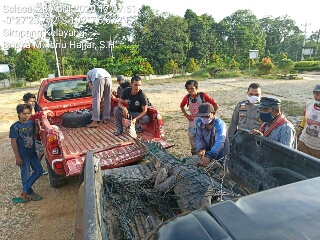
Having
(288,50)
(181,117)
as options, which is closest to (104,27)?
(181,117)

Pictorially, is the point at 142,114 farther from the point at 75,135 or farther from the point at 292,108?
the point at 292,108

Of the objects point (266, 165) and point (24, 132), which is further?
point (24, 132)

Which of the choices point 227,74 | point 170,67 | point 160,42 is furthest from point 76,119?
point 160,42

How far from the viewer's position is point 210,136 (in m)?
3.57

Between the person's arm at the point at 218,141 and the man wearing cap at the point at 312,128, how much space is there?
3.93ft

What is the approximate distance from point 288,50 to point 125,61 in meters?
45.1

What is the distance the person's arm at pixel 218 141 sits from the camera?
3.34 m

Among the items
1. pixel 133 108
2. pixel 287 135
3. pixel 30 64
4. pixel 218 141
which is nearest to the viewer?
pixel 287 135

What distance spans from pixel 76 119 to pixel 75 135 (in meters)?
0.56

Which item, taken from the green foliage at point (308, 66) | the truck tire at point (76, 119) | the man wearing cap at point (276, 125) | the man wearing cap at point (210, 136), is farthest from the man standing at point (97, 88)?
the green foliage at point (308, 66)

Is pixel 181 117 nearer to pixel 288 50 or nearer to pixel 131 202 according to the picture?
pixel 131 202

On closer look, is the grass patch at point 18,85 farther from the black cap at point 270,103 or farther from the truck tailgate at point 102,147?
the black cap at point 270,103

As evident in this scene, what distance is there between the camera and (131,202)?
107 inches

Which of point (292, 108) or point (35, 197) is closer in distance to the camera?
point (35, 197)
